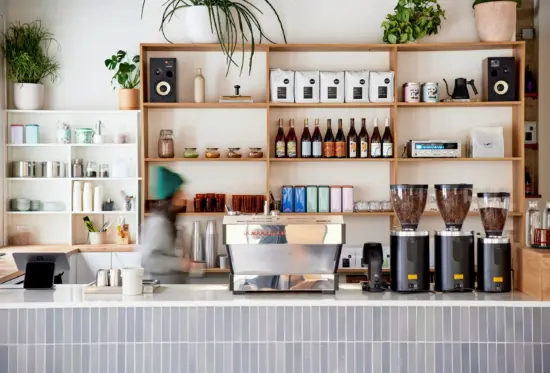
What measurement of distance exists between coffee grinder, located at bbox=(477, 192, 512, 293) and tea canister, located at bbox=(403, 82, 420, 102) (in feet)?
7.43

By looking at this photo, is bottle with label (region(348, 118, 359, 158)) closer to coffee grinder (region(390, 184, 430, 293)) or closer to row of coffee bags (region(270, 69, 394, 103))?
row of coffee bags (region(270, 69, 394, 103))

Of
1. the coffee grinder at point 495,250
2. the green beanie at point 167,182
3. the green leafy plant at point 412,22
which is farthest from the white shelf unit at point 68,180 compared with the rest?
the coffee grinder at point 495,250

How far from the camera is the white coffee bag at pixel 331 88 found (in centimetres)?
548

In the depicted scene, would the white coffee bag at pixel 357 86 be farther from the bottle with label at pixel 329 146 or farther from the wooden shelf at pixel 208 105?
the wooden shelf at pixel 208 105

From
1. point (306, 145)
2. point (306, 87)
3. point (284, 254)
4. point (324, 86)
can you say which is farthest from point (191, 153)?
point (284, 254)

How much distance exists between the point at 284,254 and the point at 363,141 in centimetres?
238

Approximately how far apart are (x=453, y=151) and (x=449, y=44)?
0.80m

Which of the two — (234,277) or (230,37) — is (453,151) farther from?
(234,277)

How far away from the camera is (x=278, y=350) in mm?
3129

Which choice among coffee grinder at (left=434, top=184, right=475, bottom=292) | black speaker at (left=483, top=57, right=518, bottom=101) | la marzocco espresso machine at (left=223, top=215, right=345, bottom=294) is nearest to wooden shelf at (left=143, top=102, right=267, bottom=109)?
black speaker at (left=483, top=57, right=518, bottom=101)

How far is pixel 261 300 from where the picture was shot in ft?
10.3

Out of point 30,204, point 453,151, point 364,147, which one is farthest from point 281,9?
point 30,204

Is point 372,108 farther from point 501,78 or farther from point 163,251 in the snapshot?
point 163,251

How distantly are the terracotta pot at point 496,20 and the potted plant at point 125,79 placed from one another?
8.91ft
